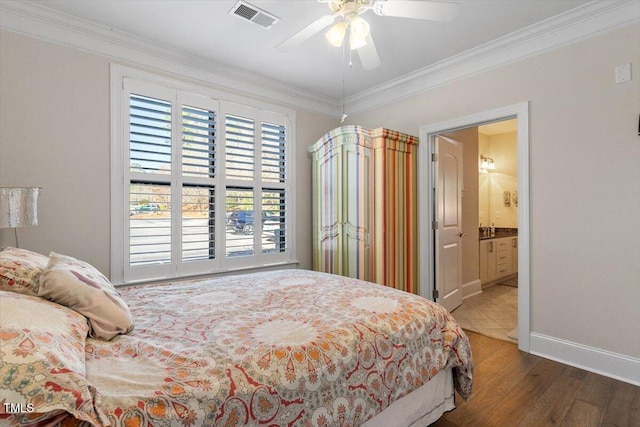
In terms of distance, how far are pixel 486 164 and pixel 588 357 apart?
418 cm

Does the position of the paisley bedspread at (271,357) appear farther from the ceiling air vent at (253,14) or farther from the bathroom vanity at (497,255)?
the bathroom vanity at (497,255)

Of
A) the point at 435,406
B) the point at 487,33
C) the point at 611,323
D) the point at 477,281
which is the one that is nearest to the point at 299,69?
the point at 487,33

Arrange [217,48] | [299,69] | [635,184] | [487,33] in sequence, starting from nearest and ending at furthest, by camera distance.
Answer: [635,184], [487,33], [217,48], [299,69]

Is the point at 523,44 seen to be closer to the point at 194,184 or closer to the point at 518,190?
the point at 518,190

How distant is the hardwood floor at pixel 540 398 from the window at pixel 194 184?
239cm

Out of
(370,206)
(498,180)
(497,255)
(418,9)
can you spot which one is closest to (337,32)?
(418,9)

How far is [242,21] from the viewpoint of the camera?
2.51 meters

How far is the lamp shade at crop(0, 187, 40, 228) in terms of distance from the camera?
1866mm

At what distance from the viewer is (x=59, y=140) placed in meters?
2.46

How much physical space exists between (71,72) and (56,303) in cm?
219

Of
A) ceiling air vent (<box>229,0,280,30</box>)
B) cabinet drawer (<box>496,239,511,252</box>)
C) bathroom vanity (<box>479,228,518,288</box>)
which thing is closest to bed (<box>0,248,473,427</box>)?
ceiling air vent (<box>229,0,280,30</box>)

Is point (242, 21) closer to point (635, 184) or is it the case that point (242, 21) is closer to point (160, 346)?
point (160, 346)

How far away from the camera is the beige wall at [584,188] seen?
2.25m

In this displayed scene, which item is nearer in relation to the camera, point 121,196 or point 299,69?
point 121,196
